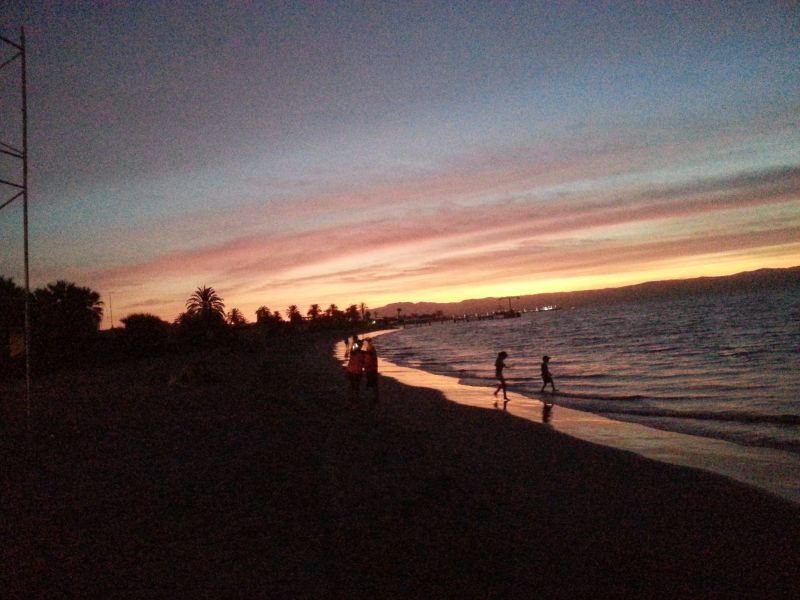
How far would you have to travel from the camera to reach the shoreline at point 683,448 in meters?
9.20

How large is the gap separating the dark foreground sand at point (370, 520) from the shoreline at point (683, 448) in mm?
584

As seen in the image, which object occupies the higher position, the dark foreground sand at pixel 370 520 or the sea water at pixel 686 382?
the dark foreground sand at pixel 370 520

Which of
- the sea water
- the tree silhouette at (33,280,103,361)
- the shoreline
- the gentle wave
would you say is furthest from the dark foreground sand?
the tree silhouette at (33,280,103,361)

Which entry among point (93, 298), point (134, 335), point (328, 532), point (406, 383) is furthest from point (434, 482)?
point (134, 335)

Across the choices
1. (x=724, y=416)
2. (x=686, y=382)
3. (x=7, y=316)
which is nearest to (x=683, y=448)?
(x=724, y=416)

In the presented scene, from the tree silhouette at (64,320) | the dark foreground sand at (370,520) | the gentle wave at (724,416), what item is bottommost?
the gentle wave at (724,416)

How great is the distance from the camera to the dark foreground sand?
516 cm

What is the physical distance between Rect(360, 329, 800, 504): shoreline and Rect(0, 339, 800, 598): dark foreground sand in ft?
1.92

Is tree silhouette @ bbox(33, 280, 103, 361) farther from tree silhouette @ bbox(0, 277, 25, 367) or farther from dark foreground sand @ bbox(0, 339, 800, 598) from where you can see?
dark foreground sand @ bbox(0, 339, 800, 598)

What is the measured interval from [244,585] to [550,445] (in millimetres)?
8139

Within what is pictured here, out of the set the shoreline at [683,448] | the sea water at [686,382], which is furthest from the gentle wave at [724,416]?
the shoreline at [683,448]

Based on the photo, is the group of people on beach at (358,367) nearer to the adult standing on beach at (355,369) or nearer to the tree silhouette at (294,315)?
the adult standing on beach at (355,369)

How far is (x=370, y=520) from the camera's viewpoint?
21.7ft

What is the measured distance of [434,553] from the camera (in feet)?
18.6
